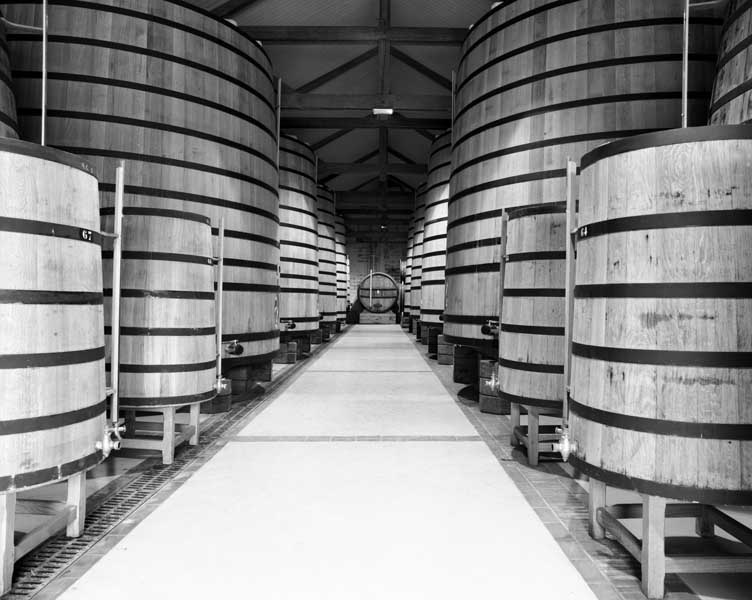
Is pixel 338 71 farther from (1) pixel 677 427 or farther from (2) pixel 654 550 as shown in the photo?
(2) pixel 654 550

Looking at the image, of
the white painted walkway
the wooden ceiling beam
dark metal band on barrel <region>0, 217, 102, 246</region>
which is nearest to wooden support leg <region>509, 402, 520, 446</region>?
the white painted walkway

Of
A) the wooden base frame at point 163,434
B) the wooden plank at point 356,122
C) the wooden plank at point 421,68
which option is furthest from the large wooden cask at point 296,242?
the wooden base frame at point 163,434

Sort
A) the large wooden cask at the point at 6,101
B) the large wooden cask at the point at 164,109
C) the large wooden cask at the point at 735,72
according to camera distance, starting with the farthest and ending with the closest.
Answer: the large wooden cask at the point at 164,109 → the large wooden cask at the point at 6,101 → the large wooden cask at the point at 735,72

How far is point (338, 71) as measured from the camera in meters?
9.55

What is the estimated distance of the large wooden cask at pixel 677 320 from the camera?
6.01 feet

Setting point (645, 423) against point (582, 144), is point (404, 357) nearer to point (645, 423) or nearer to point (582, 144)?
point (582, 144)

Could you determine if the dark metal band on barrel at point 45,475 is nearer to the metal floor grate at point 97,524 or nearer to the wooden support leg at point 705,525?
the metal floor grate at point 97,524

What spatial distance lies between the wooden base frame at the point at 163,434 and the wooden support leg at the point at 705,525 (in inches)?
116

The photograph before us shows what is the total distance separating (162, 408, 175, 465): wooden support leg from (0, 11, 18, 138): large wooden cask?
85.3 inches

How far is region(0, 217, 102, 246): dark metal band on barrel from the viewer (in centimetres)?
194

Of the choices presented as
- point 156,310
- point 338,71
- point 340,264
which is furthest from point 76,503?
point 340,264

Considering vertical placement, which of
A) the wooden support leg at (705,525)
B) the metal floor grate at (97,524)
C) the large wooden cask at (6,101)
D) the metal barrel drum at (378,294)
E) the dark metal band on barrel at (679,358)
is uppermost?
the large wooden cask at (6,101)

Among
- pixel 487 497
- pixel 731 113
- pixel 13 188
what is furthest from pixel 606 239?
pixel 13 188

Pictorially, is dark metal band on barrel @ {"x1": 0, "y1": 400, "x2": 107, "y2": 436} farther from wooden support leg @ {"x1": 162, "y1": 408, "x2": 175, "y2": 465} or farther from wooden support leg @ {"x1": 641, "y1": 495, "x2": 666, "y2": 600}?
wooden support leg @ {"x1": 641, "y1": 495, "x2": 666, "y2": 600}
